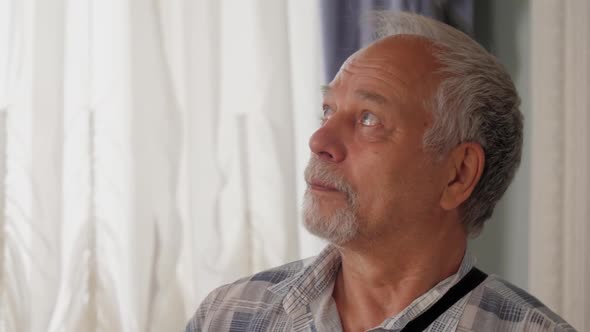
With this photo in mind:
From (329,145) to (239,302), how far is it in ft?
1.16

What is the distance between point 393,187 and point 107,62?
0.83 m

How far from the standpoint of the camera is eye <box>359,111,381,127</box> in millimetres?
1491

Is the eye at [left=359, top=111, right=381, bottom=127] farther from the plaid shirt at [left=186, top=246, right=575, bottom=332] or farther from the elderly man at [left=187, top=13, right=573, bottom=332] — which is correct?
the plaid shirt at [left=186, top=246, right=575, bottom=332]

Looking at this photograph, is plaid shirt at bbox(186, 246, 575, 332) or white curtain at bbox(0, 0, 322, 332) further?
white curtain at bbox(0, 0, 322, 332)

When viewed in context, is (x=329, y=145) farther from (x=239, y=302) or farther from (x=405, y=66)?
(x=239, y=302)

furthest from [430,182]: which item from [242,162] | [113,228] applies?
[113,228]

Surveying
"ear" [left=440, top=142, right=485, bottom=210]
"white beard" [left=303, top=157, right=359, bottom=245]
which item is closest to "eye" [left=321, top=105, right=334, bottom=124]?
"white beard" [left=303, top=157, right=359, bottom=245]

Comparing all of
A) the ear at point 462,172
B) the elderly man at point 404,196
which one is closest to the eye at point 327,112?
the elderly man at point 404,196

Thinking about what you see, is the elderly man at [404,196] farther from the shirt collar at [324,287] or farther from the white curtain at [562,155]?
the white curtain at [562,155]

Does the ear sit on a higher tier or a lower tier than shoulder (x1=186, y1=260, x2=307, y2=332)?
higher

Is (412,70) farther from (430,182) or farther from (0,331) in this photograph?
(0,331)

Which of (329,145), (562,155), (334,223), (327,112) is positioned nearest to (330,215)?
(334,223)

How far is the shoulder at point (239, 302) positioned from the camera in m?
1.54

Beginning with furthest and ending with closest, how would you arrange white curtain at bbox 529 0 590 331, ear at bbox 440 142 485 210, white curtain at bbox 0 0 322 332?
white curtain at bbox 529 0 590 331
white curtain at bbox 0 0 322 332
ear at bbox 440 142 485 210
